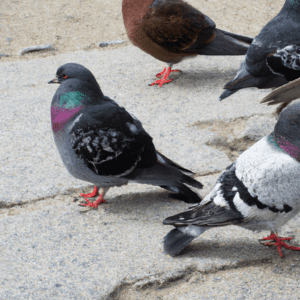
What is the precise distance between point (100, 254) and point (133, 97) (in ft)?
6.56

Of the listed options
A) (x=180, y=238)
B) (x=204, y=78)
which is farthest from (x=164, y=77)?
(x=180, y=238)

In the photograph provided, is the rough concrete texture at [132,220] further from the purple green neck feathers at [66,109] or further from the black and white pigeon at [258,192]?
the purple green neck feathers at [66,109]

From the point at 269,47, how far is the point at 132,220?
1.81m

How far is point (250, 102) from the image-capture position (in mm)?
3949

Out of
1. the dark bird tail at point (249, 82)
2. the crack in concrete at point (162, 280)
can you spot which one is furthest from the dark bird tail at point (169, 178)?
the dark bird tail at point (249, 82)

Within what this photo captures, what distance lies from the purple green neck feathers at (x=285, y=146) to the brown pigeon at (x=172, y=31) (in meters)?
2.16

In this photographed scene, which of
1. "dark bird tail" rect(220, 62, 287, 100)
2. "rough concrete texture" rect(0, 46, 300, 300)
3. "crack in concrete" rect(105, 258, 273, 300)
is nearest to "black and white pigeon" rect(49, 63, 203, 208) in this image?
"rough concrete texture" rect(0, 46, 300, 300)

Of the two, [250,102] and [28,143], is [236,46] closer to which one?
[250,102]

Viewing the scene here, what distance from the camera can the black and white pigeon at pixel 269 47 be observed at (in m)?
3.49

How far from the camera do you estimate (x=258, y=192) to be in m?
2.11

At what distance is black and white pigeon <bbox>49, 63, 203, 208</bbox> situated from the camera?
2.52 m

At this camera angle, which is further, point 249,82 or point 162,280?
point 249,82

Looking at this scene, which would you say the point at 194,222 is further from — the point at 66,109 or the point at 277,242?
the point at 66,109

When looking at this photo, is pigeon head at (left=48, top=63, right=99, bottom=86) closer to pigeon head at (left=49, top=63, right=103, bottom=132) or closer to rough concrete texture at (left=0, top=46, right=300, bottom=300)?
pigeon head at (left=49, top=63, right=103, bottom=132)
